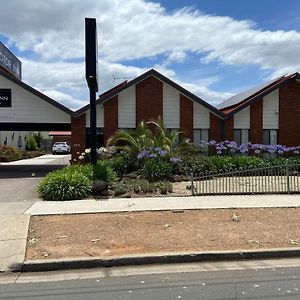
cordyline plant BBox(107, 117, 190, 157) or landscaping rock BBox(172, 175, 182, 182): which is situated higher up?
cordyline plant BBox(107, 117, 190, 157)

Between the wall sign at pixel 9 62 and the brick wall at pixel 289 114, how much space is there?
76.8 ft

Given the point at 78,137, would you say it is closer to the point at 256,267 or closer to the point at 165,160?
the point at 165,160

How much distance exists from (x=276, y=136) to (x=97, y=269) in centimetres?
2086

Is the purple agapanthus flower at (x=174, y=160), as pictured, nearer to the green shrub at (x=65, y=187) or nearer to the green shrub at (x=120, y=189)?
the green shrub at (x=120, y=189)

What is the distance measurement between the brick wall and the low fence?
9773mm

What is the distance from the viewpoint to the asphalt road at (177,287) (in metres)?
5.47

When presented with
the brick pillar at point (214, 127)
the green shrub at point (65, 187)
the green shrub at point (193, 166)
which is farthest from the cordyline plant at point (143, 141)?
the green shrub at point (65, 187)

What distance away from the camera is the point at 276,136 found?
25719 mm

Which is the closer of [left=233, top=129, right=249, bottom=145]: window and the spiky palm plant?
the spiky palm plant

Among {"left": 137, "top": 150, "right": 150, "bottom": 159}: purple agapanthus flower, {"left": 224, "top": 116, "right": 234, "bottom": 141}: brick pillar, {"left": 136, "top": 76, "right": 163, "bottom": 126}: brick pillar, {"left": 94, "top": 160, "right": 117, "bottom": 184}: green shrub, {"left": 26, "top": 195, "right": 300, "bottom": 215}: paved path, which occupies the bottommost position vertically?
{"left": 26, "top": 195, "right": 300, "bottom": 215}: paved path

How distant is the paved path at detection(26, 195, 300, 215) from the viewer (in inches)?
433

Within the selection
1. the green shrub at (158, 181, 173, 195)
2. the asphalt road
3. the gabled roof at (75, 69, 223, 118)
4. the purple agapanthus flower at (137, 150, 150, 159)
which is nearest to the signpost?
the purple agapanthus flower at (137, 150, 150, 159)

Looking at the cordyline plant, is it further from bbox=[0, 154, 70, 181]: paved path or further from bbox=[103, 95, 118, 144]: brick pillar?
bbox=[0, 154, 70, 181]: paved path

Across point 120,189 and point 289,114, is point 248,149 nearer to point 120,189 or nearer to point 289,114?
point 289,114
